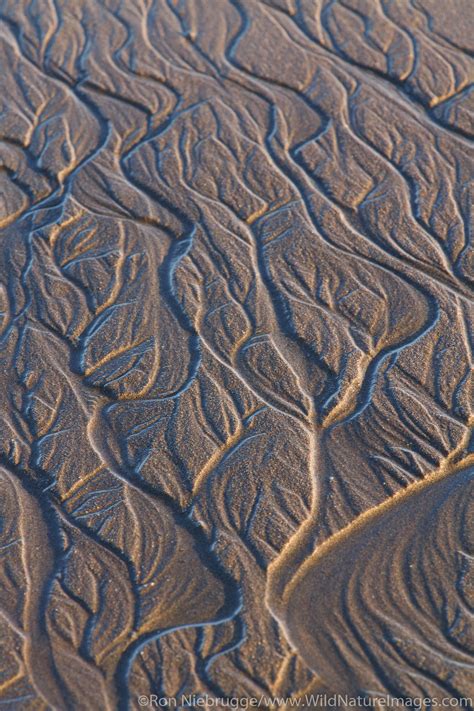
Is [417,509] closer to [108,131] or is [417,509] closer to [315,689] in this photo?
[315,689]

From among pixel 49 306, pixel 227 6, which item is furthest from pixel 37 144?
pixel 227 6

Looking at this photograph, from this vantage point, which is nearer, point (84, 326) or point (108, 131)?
point (84, 326)

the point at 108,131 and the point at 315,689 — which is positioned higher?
the point at 108,131

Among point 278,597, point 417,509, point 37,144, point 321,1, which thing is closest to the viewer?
point 278,597

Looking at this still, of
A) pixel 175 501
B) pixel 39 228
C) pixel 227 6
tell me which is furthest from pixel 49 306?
pixel 227 6

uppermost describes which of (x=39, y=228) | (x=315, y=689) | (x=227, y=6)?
(x=227, y=6)

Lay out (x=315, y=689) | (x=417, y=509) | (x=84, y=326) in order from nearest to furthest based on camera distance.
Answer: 1. (x=315, y=689)
2. (x=417, y=509)
3. (x=84, y=326)

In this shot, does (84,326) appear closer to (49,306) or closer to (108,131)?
(49,306)
